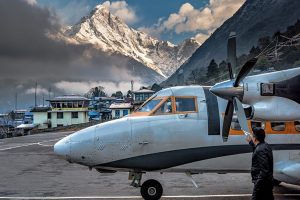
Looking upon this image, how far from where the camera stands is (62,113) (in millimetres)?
104750

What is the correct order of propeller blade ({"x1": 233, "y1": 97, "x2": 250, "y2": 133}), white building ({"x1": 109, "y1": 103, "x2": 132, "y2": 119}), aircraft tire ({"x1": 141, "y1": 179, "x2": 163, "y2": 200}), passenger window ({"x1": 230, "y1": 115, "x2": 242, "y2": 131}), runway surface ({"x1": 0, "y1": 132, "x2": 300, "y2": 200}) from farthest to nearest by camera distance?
white building ({"x1": 109, "y1": 103, "x2": 132, "y2": 119}) < runway surface ({"x1": 0, "y1": 132, "x2": 300, "y2": 200}) < passenger window ({"x1": 230, "y1": 115, "x2": 242, "y2": 131}) < aircraft tire ({"x1": 141, "y1": 179, "x2": 163, "y2": 200}) < propeller blade ({"x1": 233, "y1": 97, "x2": 250, "y2": 133})

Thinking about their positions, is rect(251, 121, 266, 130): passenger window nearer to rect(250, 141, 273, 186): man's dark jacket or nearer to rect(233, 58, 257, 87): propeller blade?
rect(233, 58, 257, 87): propeller blade

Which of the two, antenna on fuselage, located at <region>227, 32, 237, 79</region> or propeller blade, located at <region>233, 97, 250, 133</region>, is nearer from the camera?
propeller blade, located at <region>233, 97, 250, 133</region>

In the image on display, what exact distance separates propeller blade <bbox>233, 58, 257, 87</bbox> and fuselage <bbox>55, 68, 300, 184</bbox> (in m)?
1.66

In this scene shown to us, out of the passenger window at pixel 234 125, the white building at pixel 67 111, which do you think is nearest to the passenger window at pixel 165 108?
the passenger window at pixel 234 125

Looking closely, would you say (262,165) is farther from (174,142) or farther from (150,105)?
(150,105)

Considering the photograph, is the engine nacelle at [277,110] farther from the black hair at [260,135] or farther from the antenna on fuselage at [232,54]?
the antenna on fuselage at [232,54]

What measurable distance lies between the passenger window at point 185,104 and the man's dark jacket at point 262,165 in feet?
9.88

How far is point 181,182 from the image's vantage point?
15.6 meters

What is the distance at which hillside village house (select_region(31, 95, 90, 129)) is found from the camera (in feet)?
343

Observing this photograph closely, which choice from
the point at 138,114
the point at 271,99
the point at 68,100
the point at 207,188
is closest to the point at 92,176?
the point at 207,188

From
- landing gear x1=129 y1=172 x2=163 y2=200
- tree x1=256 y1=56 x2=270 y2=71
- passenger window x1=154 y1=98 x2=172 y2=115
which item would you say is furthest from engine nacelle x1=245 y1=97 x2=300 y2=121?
tree x1=256 y1=56 x2=270 y2=71

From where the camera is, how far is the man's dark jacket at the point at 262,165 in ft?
28.2

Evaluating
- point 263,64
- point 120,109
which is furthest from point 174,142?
point 120,109
